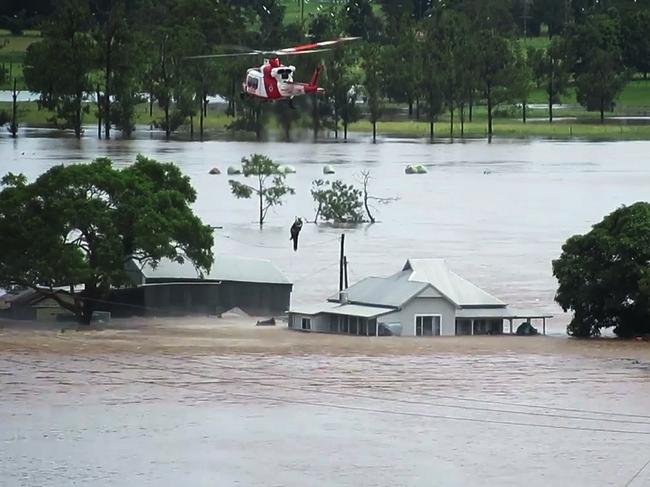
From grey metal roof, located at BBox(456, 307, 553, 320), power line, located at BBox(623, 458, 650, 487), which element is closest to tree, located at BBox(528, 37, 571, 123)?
grey metal roof, located at BBox(456, 307, 553, 320)

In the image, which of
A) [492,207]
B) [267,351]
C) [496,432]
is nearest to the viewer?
[496,432]

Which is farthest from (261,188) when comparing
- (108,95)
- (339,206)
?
(108,95)

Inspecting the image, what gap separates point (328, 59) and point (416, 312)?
64.2m

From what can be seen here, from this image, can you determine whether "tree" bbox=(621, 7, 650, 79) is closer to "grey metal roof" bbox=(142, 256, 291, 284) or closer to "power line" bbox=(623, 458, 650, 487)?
"grey metal roof" bbox=(142, 256, 291, 284)

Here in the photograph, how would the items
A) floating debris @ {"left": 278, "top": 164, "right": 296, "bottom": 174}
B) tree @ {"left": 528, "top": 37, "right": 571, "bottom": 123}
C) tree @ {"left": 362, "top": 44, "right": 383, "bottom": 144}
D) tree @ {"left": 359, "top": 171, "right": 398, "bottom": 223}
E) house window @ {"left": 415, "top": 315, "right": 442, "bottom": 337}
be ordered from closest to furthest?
1. house window @ {"left": 415, "top": 315, "right": 442, "bottom": 337}
2. tree @ {"left": 359, "top": 171, "right": 398, "bottom": 223}
3. floating debris @ {"left": 278, "top": 164, "right": 296, "bottom": 174}
4. tree @ {"left": 362, "top": 44, "right": 383, "bottom": 144}
5. tree @ {"left": 528, "top": 37, "right": 571, "bottom": 123}

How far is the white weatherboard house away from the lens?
47.3 m

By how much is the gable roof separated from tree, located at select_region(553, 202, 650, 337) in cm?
165

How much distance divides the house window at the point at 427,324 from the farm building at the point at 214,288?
13.5 ft

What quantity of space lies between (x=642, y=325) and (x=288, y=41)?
81.3m

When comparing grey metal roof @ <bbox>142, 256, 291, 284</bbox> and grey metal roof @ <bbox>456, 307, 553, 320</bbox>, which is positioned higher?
grey metal roof @ <bbox>142, 256, 291, 284</bbox>

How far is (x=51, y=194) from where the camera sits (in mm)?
47688

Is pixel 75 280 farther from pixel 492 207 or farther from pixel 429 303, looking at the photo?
pixel 492 207

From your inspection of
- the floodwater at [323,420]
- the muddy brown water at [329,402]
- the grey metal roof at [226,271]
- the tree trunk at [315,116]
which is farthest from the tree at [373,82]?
the floodwater at [323,420]

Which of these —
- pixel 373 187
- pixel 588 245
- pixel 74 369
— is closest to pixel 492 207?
pixel 373 187
